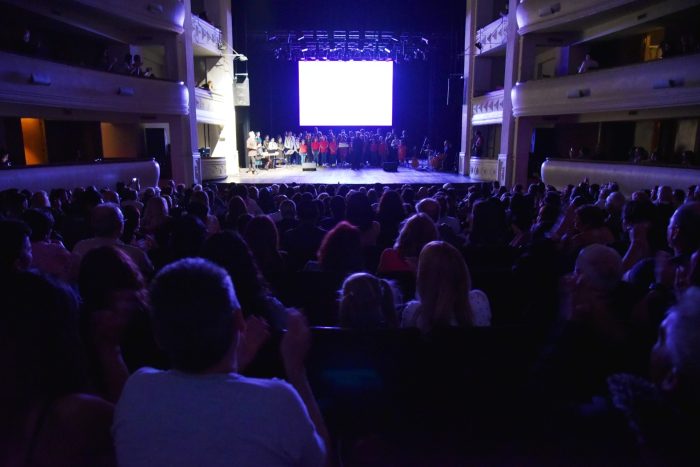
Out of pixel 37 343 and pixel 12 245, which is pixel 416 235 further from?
pixel 37 343

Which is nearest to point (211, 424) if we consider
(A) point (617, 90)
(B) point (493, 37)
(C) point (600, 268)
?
(C) point (600, 268)

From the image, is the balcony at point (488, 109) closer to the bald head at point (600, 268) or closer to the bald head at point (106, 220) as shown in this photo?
the bald head at point (106, 220)

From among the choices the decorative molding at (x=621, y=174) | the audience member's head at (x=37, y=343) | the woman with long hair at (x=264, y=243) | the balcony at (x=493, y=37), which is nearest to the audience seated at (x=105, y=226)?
the woman with long hair at (x=264, y=243)

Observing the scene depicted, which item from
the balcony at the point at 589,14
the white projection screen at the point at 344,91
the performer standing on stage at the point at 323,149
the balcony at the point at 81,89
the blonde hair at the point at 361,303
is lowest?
the blonde hair at the point at 361,303

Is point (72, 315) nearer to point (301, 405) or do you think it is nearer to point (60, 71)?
point (301, 405)

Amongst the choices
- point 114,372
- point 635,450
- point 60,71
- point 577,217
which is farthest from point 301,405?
point 60,71

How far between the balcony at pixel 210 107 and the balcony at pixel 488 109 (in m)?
9.72

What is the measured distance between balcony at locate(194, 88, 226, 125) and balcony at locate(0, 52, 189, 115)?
196 centimetres

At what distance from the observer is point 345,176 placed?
1728cm

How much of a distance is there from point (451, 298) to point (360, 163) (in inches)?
745

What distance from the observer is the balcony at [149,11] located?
40.5ft

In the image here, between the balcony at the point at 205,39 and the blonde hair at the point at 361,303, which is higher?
the balcony at the point at 205,39

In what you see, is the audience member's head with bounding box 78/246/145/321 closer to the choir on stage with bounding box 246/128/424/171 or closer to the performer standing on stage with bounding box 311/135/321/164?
the choir on stage with bounding box 246/128/424/171

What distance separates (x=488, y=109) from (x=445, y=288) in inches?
650
